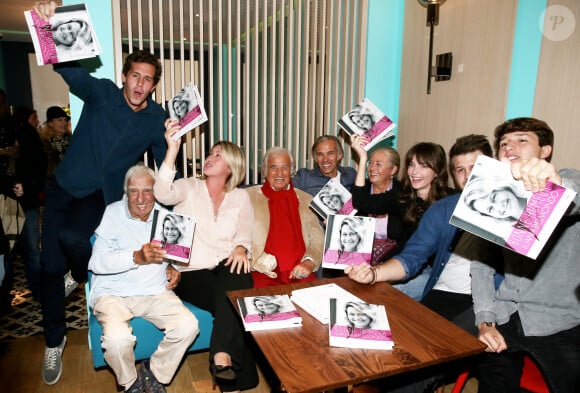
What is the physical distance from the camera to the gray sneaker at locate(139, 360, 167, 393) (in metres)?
2.30

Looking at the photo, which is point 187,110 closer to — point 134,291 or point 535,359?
point 134,291

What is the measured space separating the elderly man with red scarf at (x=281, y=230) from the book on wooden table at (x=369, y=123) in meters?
0.47

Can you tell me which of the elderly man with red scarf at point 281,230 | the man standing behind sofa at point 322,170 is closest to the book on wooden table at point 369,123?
the man standing behind sofa at point 322,170

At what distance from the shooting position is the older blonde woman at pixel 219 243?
7.39 feet

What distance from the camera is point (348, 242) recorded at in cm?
201

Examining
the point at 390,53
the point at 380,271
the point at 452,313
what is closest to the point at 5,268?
the point at 380,271

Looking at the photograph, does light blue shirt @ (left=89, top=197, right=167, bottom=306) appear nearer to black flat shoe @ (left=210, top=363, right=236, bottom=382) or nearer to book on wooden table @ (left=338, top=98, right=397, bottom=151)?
black flat shoe @ (left=210, top=363, right=236, bottom=382)

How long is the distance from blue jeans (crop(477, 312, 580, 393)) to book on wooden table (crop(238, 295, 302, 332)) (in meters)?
0.91

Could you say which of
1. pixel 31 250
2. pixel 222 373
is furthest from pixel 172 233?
pixel 31 250

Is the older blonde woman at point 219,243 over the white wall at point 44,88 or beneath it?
beneath

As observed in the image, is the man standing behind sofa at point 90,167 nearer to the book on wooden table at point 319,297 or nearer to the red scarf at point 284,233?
the red scarf at point 284,233

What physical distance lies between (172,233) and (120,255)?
34 cm

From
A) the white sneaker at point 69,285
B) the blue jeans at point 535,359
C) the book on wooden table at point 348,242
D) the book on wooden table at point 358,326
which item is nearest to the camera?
the book on wooden table at point 358,326

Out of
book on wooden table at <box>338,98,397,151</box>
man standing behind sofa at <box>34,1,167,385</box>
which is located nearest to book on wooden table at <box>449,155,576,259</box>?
book on wooden table at <box>338,98,397,151</box>
